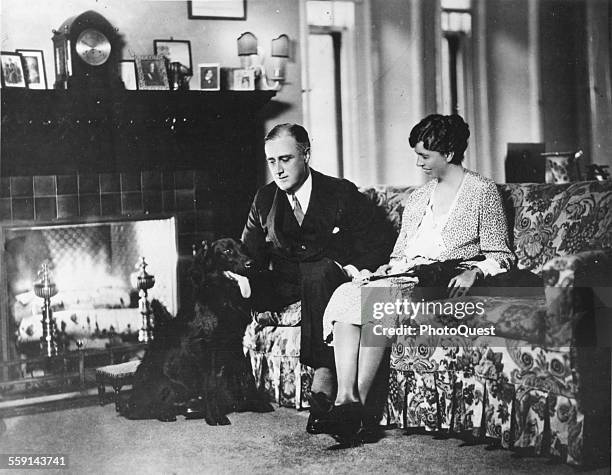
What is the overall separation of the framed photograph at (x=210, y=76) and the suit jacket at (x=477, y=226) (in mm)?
1184

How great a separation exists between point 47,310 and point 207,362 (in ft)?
2.22

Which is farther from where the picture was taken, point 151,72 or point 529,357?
point 151,72

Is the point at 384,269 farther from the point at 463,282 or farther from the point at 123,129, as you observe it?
the point at 123,129

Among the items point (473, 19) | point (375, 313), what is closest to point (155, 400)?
point (375, 313)

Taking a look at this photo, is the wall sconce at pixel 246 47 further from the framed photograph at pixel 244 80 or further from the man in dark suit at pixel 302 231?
the man in dark suit at pixel 302 231

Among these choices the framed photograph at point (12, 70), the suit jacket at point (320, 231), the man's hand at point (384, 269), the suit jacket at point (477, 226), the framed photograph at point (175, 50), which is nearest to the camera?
the suit jacket at point (477, 226)

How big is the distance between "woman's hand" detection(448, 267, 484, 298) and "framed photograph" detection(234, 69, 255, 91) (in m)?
1.28

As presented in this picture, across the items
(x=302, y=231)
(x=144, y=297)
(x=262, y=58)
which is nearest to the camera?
(x=302, y=231)

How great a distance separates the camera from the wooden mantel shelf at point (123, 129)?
230 centimetres

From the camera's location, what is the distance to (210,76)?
8.46ft

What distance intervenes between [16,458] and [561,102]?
2.38 metres

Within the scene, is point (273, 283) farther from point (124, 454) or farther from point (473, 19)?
point (473, 19)

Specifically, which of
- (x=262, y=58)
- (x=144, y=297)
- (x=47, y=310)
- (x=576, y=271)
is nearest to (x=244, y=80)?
(x=262, y=58)

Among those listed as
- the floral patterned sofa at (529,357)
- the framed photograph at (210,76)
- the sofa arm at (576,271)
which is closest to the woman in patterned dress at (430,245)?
the floral patterned sofa at (529,357)
